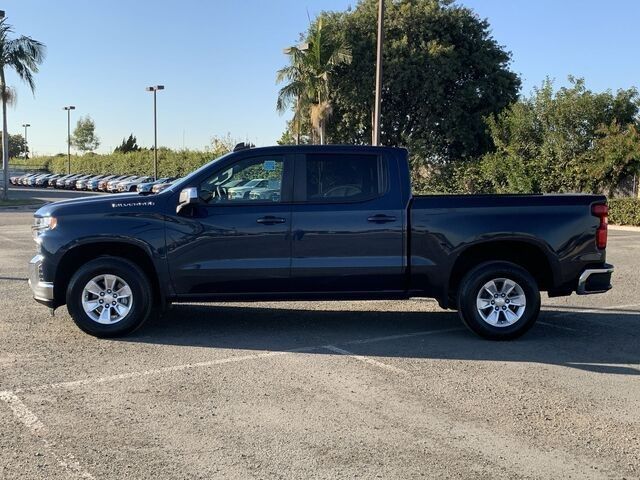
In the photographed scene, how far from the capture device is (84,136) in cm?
9406

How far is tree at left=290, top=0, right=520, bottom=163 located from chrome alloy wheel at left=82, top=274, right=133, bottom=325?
29453 millimetres

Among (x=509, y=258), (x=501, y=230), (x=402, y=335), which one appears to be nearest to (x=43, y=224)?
(x=402, y=335)

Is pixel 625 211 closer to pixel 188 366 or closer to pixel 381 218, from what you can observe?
pixel 381 218

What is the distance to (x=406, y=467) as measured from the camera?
383 centimetres

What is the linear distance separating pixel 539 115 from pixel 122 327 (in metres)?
23.5

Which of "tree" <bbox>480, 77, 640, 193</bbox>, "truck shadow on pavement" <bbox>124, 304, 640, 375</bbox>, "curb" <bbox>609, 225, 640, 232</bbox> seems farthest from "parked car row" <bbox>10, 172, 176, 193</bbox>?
"truck shadow on pavement" <bbox>124, 304, 640, 375</bbox>

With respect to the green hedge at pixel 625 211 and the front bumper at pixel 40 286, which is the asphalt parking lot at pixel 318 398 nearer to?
the front bumper at pixel 40 286

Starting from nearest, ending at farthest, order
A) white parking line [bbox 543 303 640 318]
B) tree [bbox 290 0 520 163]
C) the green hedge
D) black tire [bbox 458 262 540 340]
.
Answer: black tire [bbox 458 262 540 340] → white parking line [bbox 543 303 640 318] → the green hedge → tree [bbox 290 0 520 163]

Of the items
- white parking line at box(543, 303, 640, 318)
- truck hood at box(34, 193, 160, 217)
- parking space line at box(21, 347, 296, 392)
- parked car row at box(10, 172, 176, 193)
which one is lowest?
parking space line at box(21, 347, 296, 392)

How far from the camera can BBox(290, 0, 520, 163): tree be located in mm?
34406

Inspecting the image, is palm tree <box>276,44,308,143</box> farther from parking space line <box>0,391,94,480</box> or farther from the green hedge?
parking space line <box>0,391,94,480</box>

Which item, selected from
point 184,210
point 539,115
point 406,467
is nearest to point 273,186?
point 184,210

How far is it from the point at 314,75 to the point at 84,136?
231ft

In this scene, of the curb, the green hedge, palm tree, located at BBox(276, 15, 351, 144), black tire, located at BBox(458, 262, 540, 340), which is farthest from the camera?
palm tree, located at BBox(276, 15, 351, 144)
